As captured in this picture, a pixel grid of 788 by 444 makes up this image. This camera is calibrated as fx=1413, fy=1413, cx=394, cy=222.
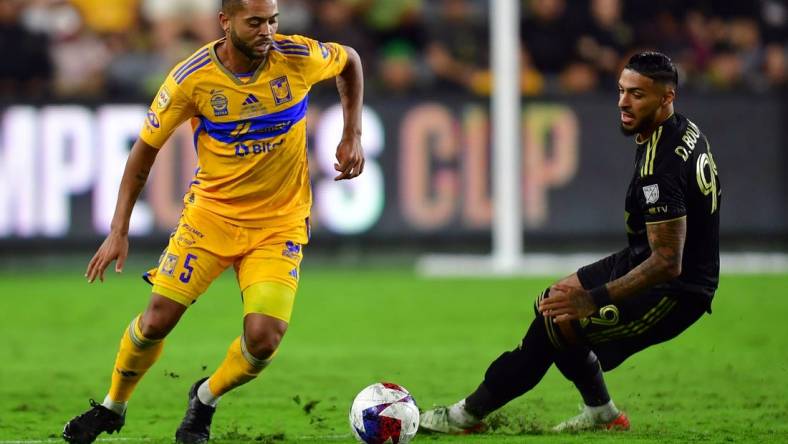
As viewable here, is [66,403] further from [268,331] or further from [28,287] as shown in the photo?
[28,287]

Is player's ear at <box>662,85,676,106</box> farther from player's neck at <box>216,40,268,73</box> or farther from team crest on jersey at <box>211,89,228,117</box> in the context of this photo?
team crest on jersey at <box>211,89,228,117</box>

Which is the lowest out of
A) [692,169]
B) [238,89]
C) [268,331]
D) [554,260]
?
[554,260]

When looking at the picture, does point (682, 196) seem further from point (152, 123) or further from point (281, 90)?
point (152, 123)

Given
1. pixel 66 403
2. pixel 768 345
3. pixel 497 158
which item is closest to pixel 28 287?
pixel 497 158

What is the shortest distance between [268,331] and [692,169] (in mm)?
2144

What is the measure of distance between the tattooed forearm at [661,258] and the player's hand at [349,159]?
1535mm

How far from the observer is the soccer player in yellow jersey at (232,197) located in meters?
6.81

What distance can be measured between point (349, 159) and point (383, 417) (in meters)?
1.32

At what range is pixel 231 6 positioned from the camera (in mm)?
6816

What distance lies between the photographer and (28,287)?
15633 mm

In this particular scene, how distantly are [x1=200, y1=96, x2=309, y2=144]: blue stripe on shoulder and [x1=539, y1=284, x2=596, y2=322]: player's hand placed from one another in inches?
62.4

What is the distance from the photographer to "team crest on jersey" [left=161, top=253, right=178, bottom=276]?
6.88 metres

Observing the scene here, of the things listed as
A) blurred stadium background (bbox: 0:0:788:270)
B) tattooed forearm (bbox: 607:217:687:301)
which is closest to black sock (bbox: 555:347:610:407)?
tattooed forearm (bbox: 607:217:687:301)

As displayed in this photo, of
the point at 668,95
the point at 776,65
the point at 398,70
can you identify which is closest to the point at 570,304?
the point at 668,95
